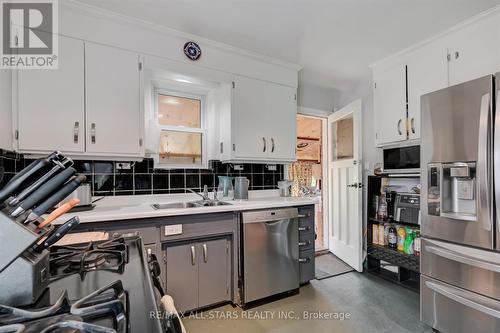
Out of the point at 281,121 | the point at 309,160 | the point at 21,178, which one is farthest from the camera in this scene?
the point at 309,160

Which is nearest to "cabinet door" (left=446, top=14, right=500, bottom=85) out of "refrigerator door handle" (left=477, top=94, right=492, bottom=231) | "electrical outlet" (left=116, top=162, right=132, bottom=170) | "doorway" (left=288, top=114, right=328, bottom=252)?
"refrigerator door handle" (left=477, top=94, right=492, bottom=231)

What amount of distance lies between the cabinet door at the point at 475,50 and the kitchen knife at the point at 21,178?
9.09 ft

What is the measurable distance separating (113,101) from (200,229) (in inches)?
49.6

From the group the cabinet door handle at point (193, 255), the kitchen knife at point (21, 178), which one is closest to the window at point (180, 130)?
the cabinet door handle at point (193, 255)

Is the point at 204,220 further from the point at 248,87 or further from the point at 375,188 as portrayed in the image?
the point at 375,188

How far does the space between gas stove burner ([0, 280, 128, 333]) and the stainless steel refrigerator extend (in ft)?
6.39

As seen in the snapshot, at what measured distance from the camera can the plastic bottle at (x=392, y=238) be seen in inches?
104

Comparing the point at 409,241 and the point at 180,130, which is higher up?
the point at 180,130

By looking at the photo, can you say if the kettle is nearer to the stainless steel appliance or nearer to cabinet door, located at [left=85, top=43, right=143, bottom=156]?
cabinet door, located at [left=85, top=43, right=143, bottom=156]

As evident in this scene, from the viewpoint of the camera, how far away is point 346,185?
123 inches

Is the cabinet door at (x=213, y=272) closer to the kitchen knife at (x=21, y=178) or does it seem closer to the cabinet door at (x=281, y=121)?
the cabinet door at (x=281, y=121)

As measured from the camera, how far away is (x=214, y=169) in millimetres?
2750

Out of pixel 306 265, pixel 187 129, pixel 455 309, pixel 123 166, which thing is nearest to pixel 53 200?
pixel 123 166

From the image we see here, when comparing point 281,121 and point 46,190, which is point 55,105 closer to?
point 46,190
